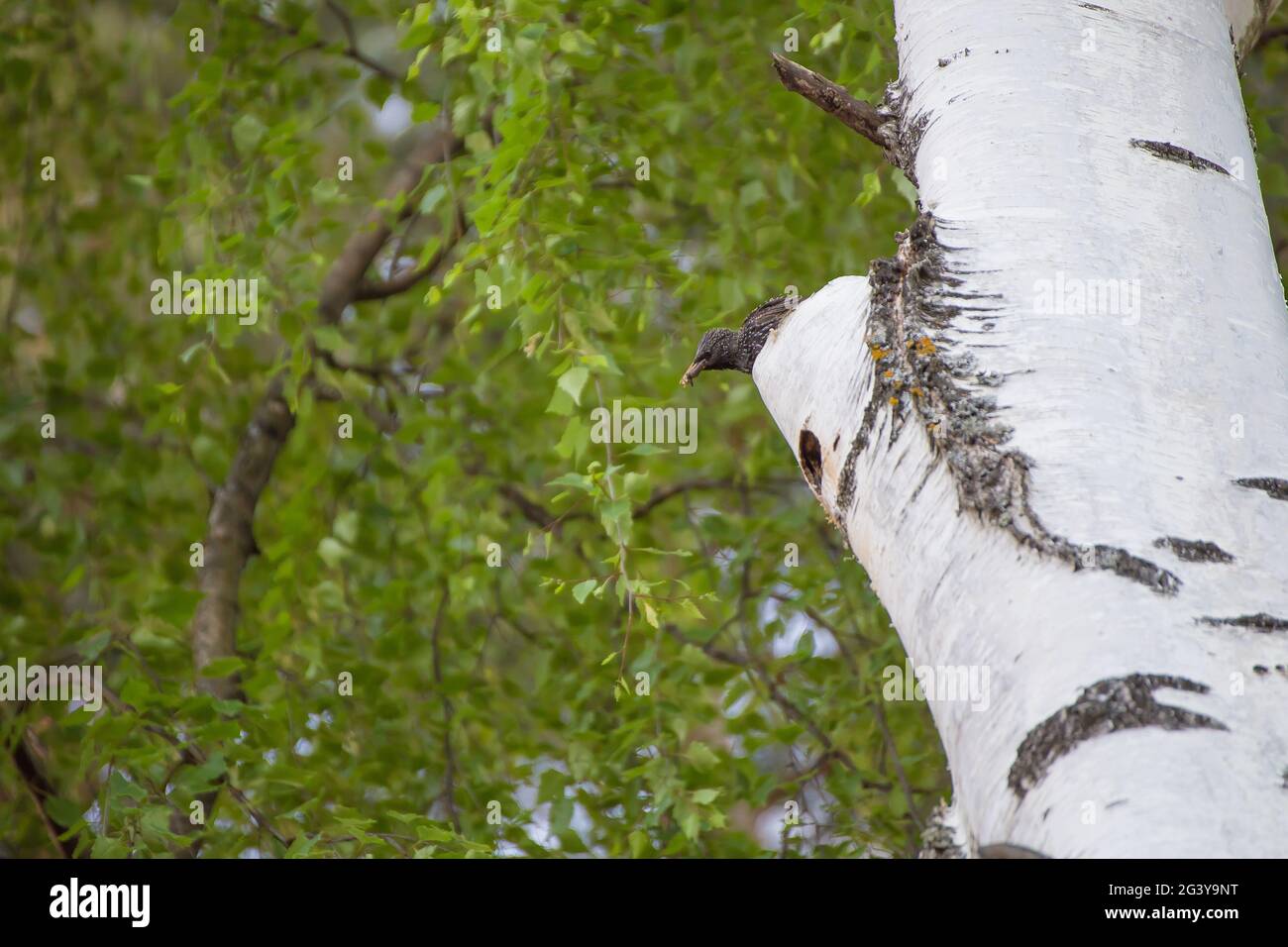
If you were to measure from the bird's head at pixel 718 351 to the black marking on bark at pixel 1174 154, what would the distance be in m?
0.36

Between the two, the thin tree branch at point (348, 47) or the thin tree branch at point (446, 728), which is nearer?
the thin tree branch at point (446, 728)

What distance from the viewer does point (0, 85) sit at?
2.48 meters

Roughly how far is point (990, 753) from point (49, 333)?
7.86 feet

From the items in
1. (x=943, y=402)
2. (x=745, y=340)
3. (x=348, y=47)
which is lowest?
(x=943, y=402)

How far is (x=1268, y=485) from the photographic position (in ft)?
2.28

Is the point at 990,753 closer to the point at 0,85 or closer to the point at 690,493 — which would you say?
the point at 690,493

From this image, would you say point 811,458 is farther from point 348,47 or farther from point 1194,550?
point 348,47

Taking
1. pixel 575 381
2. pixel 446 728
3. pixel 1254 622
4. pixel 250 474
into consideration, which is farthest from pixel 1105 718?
pixel 250 474

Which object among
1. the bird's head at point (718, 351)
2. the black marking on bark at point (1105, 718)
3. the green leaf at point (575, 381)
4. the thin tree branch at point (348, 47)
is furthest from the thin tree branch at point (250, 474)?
the black marking on bark at point (1105, 718)

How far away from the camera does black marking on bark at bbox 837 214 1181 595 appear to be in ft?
2.21

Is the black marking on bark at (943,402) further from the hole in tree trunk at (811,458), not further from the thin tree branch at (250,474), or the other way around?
the thin tree branch at (250,474)

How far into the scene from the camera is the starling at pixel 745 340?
3.27ft

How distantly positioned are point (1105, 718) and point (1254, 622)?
11 centimetres
